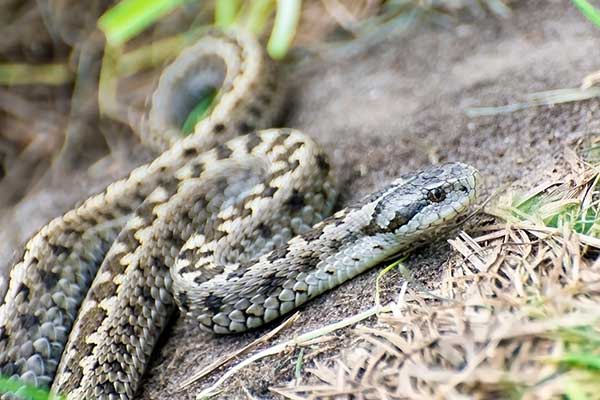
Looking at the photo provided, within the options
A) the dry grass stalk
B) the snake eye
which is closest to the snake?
the snake eye

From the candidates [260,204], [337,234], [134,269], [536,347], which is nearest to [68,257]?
[134,269]

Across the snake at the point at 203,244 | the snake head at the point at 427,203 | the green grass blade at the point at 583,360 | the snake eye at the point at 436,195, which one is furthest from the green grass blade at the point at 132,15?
the green grass blade at the point at 583,360

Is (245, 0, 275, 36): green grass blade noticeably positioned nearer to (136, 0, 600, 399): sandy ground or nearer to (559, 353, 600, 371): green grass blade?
(136, 0, 600, 399): sandy ground

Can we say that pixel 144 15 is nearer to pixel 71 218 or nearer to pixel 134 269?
pixel 71 218

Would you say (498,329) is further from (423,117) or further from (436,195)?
(423,117)

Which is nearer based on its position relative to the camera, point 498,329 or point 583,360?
point 583,360

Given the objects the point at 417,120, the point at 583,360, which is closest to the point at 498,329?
the point at 583,360
